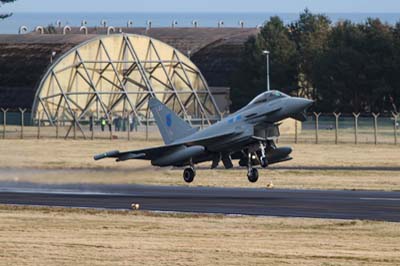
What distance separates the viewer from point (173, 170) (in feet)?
166

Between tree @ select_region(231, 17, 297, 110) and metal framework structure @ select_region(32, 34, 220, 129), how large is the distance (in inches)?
160

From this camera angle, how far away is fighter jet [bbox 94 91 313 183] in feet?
132

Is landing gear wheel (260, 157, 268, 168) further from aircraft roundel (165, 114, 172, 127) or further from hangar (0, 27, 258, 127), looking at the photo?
hangar (0, 27, 258, 127)

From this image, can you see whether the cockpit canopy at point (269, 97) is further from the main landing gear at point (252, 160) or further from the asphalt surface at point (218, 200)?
the asphalt surface at point (218, 200)

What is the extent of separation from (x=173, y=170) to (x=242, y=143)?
34.3 ft

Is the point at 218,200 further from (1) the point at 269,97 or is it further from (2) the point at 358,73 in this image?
(2) the point at 358,73

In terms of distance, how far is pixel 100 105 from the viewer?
88.8m

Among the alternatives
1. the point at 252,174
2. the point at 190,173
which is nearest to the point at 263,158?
the point at 252,174

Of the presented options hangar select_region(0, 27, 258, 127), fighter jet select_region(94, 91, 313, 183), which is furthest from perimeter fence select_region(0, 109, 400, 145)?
fighter jet select_region(94, 91, 313, 183)

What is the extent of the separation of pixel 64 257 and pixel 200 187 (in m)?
19.6

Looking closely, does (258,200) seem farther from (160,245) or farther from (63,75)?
(63,75)

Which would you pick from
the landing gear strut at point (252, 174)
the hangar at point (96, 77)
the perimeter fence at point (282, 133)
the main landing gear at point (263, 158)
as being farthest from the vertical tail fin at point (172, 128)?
the hangar at point (96, 77)

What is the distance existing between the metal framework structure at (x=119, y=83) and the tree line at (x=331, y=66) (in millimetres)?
6047

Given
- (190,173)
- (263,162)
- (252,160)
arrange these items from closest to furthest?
(263,162) < (252,160) < (190,173)
